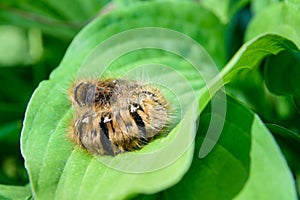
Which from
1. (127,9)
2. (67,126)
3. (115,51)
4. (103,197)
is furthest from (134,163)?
(127,9)

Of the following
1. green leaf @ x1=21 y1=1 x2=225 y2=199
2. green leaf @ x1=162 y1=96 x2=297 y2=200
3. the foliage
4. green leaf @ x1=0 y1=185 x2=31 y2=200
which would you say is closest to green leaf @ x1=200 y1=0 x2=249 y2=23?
the foliage

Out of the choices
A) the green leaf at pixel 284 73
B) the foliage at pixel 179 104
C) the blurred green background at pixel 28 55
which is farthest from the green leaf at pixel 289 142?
the blurred green background at pixel 28 55

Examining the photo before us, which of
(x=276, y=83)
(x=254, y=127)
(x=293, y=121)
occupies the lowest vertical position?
(x=293, y=121)

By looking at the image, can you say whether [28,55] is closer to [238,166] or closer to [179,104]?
[179,104]

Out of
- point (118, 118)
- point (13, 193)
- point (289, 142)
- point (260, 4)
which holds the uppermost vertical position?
point (118, 118)

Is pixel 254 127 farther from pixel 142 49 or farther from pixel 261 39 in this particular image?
pixel 142 49

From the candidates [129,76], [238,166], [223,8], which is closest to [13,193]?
[129,76]
